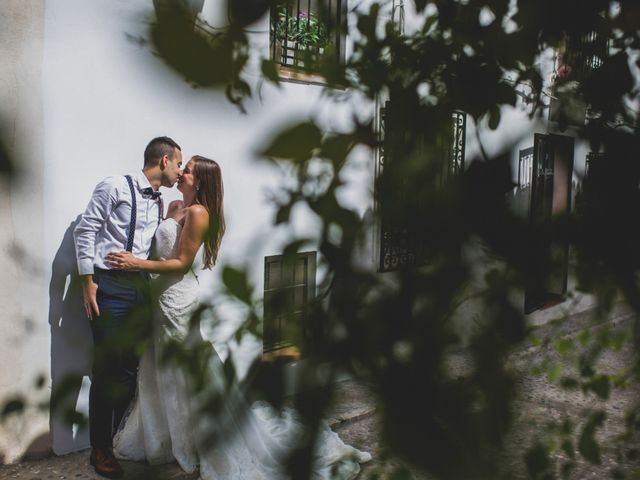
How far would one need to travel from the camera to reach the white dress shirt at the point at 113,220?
3.87 meters

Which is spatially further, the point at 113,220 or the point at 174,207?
the point at 174,207

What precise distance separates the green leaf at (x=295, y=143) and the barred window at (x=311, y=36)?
0.33 feet

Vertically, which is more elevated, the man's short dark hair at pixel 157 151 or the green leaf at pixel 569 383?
the man's short dark hair at pixel 157 151

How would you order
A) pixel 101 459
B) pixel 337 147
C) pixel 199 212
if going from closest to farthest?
pixel 337 147
pixel 199 212
pixel 101 459

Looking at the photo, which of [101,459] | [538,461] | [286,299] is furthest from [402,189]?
[101,459]

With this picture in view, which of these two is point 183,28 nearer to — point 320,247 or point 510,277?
point 320,247

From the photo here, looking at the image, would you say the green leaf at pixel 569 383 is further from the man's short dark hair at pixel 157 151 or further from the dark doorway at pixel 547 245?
the man's short dark hair at pixel 157 151

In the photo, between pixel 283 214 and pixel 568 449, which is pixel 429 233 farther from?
pixel 568 449

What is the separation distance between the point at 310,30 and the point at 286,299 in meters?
0.28

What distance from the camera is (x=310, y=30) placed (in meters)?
0.72

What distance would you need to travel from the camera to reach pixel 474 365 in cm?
71

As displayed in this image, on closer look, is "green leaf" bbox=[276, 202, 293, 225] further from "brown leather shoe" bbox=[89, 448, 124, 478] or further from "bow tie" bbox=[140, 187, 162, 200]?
"brown leather shoe" bbox=[89, 448, 124, 478]

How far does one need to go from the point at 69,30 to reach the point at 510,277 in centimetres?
368

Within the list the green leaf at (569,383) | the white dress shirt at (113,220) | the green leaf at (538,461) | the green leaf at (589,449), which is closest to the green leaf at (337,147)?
the green leaf at (538,461)
